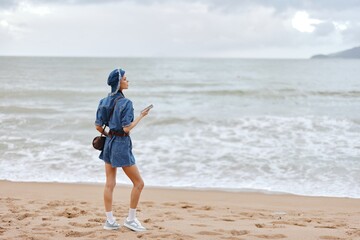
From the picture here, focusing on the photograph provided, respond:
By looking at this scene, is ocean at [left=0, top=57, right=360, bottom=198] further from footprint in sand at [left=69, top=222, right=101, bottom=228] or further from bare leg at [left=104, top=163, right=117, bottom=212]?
bare leg at [left=104, top=163, right=117, bottom=212]

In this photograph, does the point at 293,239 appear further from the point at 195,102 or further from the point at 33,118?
the point at 195,102

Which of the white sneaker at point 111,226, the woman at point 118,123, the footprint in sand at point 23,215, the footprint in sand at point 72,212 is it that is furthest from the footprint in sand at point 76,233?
the footprint in sand at point 23,215

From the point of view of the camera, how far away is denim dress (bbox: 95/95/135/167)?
4.91 metres

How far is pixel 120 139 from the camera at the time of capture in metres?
4.99

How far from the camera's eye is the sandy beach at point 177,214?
529 centimetres

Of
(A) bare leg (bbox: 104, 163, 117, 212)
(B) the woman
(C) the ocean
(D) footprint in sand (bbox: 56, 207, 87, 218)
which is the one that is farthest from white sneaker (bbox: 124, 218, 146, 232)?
(C) the ocean

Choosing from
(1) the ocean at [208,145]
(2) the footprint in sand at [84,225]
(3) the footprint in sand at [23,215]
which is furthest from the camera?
(1) the ocean at [208,145]

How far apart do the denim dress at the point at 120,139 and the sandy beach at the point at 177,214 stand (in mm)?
840

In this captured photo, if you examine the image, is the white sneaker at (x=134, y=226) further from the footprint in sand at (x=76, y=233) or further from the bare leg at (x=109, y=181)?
Result: the footprint in sand at (x=76, y=233)

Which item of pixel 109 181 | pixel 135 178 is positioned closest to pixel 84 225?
pixel 109 181

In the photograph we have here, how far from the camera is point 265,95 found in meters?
26.3

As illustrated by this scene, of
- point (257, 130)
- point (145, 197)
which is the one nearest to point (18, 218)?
point (145, 197)

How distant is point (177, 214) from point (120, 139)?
1924 mm

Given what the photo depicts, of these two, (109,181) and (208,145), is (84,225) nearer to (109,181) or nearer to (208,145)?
(109,181)
